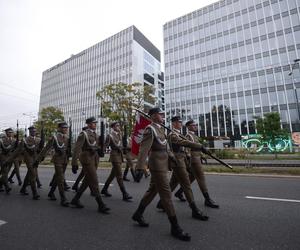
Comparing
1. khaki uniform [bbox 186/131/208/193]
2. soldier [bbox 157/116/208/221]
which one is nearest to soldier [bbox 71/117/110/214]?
soldier [bbox 157/116/208/221]

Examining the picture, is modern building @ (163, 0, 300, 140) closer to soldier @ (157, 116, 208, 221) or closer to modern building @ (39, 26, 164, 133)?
modern building @ (39, 26, 164, 133)

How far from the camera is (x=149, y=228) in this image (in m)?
3.99

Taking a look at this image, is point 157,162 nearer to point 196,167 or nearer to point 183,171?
point 183,171

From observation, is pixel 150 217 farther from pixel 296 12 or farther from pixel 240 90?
pixel 296 12

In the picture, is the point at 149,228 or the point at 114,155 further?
the point at 114,155

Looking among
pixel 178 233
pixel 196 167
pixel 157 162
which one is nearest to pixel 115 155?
pixel 196 167

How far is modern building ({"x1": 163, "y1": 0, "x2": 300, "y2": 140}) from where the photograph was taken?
44.0m

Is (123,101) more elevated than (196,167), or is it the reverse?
(123,101)

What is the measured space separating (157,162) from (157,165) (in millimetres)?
51

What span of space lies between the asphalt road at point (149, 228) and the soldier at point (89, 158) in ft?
1.29

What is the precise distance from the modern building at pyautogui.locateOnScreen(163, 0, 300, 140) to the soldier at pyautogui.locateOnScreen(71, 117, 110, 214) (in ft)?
131

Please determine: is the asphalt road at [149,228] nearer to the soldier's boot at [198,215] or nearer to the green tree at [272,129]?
the soldier's boot at [198,215]

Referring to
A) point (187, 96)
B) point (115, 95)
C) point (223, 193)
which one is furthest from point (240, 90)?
point (223, 193)

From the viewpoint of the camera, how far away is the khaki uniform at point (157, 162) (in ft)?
12.3
